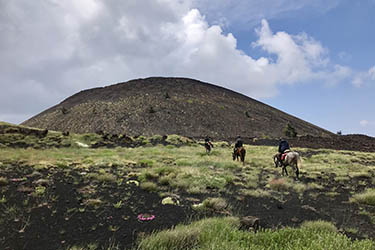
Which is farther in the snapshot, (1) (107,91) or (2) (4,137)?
(1) (107,91)

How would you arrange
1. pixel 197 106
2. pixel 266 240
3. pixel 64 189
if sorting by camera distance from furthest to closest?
pixel 197 106 → pixel 64 189 → pixel 266 240

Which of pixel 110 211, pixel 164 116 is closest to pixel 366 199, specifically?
pixel 110 211

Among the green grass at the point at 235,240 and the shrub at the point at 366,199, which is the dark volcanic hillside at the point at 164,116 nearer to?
the shrub at the point at 366,199

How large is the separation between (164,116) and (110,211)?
5484 centimetres

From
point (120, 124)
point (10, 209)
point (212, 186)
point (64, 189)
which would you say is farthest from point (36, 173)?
point (120, 124)

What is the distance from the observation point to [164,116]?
6069 cm

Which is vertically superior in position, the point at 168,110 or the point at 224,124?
the point at 168,110

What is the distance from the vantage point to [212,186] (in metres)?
9.60

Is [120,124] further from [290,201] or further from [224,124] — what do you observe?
[290,201]

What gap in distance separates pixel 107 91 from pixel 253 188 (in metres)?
86.2

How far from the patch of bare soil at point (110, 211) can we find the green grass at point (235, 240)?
762 millimetres

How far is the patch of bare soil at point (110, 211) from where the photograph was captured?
475cm

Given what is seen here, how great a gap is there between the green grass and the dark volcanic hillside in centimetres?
4832

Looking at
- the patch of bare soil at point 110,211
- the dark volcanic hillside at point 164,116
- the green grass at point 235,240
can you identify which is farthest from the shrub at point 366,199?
the dark volcanic hillside at point 164,116
